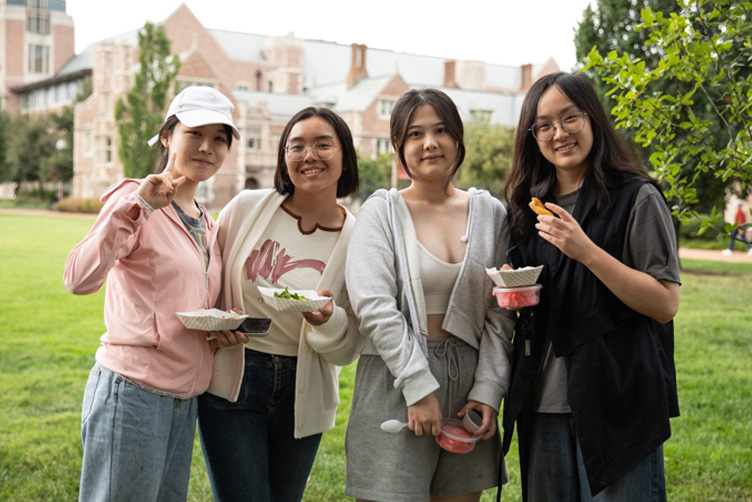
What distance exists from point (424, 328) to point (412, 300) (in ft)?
0.39

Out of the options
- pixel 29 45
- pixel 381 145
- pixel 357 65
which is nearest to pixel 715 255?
pixel 381 145

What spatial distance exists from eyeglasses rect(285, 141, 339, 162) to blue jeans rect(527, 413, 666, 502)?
137cm

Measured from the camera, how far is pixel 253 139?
50406 millimetres

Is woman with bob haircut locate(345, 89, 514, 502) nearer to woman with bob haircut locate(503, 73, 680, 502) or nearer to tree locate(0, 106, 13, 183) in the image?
woman with bob haircut locate(503, 73, 680, 502)

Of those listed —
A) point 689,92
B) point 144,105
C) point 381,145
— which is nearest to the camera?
point 689,92

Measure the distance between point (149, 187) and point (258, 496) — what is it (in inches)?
54.6

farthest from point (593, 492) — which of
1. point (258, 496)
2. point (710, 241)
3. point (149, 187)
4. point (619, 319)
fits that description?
point (710, 241)

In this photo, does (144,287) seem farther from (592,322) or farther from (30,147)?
(30,147)

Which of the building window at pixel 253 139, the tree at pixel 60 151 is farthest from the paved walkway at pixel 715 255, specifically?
the tree at pixel 60 151

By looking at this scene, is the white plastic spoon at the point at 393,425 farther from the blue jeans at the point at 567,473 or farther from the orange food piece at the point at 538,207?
the orange food piece at the point at 538,207

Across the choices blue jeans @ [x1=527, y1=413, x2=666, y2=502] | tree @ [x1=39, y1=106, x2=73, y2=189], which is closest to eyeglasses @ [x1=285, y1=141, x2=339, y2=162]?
blue jeans @ [x1=527, y1=413, x2=666, y2=502]

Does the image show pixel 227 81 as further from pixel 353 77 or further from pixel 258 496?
pixel 258 496

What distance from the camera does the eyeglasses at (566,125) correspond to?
9.25ft

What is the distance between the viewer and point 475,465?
3.02 metres
